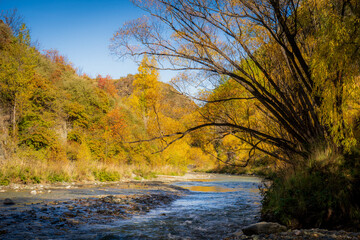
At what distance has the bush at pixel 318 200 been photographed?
4.48 m

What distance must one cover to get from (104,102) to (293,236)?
85.3 feet

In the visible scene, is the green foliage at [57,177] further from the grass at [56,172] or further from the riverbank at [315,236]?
the riverbank at [315,236]

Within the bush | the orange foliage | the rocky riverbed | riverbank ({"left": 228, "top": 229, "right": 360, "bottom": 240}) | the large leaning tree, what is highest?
the orange foliage

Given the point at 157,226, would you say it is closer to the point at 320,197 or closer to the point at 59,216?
the point at 59,216

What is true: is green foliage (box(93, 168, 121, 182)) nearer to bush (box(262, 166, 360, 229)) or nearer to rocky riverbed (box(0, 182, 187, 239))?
rocky riverbed (box(0, 182, 187, 239))

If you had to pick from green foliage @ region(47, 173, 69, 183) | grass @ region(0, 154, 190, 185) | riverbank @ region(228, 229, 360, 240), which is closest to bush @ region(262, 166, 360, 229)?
riverbank @ region(228, 229, 360, 240)

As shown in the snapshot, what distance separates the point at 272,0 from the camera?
5078 mm

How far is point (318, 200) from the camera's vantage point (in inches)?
182

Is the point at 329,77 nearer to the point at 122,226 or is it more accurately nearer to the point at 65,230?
the point at 122,226

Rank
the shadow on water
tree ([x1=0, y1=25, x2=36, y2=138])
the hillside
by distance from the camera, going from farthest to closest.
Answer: tree ([x1=0, y1=25, x2=36, y2=138])
the hillside
the shadow on water

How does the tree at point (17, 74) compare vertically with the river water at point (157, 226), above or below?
above

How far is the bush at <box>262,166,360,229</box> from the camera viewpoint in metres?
4.48

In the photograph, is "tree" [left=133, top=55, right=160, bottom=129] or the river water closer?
the river water

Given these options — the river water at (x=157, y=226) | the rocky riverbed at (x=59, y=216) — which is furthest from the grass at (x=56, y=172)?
the river water at (x=157, y=226)
